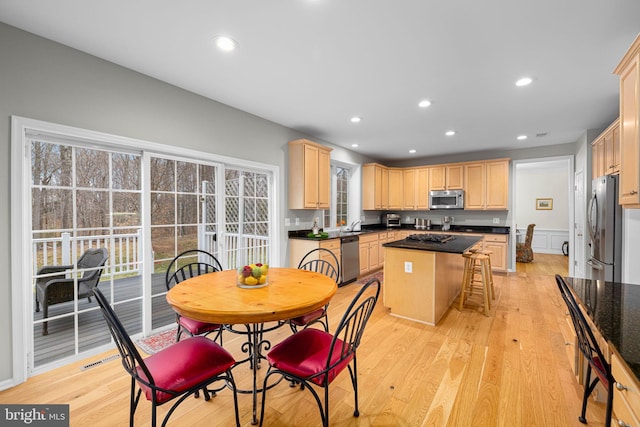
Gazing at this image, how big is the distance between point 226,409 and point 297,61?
9.14 ft

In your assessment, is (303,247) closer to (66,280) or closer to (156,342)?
(156,342)

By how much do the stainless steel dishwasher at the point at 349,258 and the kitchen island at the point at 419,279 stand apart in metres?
1.30

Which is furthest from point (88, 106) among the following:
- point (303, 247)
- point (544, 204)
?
point (544, 204)

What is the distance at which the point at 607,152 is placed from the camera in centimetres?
338

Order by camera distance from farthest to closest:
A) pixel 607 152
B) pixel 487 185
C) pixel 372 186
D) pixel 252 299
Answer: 1. pixel 372 186
2. pixel 487 185
3. pixel 607 152
4. pixel 252 299

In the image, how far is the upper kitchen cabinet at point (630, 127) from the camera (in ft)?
5.37

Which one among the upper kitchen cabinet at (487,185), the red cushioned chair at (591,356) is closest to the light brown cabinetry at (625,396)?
the red cushioned chair at (591,356)

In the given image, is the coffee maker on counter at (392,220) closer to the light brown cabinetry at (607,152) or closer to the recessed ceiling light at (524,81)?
the light brown cabinetry at (607,152)

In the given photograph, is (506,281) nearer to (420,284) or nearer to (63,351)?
(420,284)

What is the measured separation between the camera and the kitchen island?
10.2ft

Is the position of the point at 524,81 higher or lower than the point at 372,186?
higher

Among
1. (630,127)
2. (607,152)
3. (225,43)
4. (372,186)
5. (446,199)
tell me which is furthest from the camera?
(372,186)

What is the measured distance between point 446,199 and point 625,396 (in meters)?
5.48

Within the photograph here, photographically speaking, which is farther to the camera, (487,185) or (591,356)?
(487,185)
